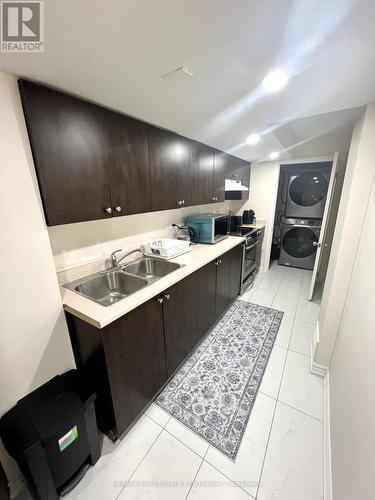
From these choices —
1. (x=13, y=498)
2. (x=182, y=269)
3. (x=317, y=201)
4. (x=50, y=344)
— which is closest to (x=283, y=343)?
(x=182, y=269)

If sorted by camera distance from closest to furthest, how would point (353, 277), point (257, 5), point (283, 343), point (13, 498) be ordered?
point (257, 5)
point (13, 498)
point (353, 277)
point (283, 343)

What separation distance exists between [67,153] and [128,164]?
1.35 ft

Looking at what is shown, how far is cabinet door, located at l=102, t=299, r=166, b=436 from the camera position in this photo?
1.15 metres

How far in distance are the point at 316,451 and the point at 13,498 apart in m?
1.76

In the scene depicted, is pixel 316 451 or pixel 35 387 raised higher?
pixel 35 387

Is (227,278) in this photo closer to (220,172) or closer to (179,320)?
(179,320)

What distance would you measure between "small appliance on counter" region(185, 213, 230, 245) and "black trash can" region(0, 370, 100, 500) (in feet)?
5.78

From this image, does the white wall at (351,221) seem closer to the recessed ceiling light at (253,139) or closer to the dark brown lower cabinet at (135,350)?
the recessed ceiling light at (253,139)

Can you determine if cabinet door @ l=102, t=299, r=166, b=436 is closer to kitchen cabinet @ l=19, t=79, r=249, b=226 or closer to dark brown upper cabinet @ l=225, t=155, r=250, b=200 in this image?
kitchen cabinet @ l=19, t=79, r=249, b=226

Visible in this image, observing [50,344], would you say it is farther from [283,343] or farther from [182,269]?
[283,343]

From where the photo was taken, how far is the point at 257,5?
61 centimetres

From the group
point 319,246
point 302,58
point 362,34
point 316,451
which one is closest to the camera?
point 362,34

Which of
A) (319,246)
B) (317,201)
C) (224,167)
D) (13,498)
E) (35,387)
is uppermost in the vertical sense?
(224,167)

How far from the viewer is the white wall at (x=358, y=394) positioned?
0.77 metres
